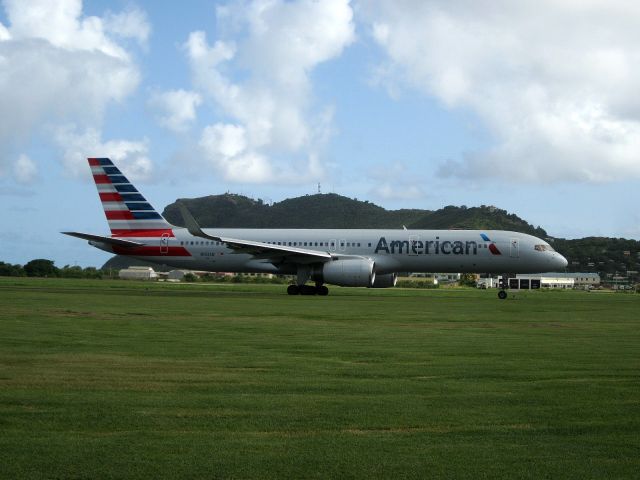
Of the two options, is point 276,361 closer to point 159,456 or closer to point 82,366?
point 82,366

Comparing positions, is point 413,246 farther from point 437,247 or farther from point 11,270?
point 11,270

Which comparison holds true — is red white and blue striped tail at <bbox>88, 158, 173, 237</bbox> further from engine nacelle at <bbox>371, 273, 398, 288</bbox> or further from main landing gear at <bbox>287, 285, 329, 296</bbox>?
engine nacelle at <bbox>371, 273, 398, 288</bbox>

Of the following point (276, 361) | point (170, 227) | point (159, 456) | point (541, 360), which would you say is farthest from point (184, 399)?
point (170, 227)

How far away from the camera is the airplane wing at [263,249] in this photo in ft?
124

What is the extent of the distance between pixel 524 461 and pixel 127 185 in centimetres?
3936

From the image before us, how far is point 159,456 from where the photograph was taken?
6117 mm

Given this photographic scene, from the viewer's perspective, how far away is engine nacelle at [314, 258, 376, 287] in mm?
37625

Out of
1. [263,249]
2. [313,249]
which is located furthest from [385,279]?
[263,249]

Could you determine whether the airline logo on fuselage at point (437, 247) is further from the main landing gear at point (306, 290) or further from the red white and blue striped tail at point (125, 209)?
the red white and blue striped tail at point (125, 209)

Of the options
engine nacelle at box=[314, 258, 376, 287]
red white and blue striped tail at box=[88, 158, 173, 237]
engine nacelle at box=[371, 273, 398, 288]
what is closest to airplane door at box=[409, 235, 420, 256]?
engine nacelle at box=[314, 258, 376, 287]

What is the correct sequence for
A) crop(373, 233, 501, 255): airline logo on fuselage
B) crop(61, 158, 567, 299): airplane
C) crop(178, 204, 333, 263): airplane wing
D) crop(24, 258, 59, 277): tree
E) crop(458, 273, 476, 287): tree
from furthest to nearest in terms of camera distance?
crop(458, 273, 476, 287): tree, crop(24, 258, 59, 277): tree, crop(373, 233, 501, 255): airline logo on fuselage, crop(61, 158, 567, 299): airplane, crop(178, 204, 333, 263): airplane wing

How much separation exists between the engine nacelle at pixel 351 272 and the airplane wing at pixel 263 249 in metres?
0.84

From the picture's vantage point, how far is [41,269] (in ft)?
259

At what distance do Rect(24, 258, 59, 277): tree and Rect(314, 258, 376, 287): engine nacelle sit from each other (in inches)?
1855
